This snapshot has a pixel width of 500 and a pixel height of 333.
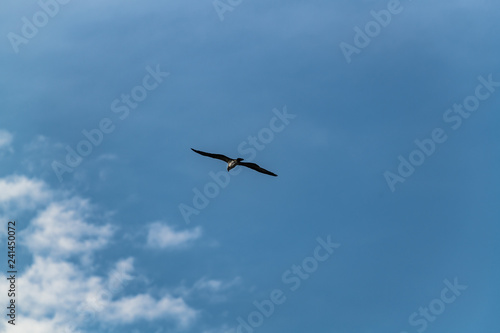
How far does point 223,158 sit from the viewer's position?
40.4 metres

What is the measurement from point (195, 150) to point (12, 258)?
1883 centimetres

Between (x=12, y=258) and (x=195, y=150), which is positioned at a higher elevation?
(x=195, y=150)

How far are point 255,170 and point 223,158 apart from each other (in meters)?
3.16

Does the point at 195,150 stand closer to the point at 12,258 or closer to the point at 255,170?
the point at 255,170

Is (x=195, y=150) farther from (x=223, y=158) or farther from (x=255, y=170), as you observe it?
(x=255, y=170)

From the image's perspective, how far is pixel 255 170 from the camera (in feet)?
134

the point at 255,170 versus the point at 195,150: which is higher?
the point at 195,150

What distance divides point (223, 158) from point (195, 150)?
105 inches

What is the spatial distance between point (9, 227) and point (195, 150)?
718 inches

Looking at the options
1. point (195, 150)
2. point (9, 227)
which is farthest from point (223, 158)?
point (9, 227)

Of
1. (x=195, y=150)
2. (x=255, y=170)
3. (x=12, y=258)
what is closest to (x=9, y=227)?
(x=12, y=258)

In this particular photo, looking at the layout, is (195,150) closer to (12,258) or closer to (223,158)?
(223,158)

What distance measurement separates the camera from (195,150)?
40.3 meters

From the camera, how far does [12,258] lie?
3912 cm
